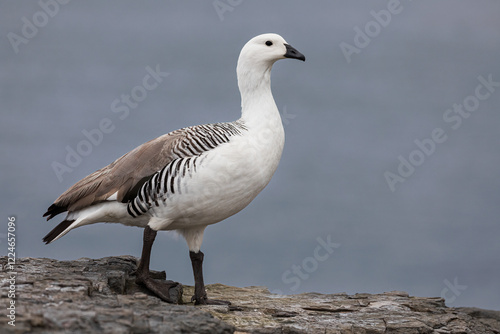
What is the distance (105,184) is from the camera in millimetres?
9516

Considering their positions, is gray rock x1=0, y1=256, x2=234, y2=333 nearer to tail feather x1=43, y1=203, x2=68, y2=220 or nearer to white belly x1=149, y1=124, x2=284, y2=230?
tail feather x1=43, y1=203, x2=68, y2=220

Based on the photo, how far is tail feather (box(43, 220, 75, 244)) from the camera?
9789 millimetres

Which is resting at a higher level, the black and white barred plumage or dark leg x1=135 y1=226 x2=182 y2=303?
the black and white barred plumage

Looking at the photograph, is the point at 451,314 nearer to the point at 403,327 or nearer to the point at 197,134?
the point at 403,327

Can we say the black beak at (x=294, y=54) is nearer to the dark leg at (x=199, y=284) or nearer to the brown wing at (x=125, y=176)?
the brown wing at (x=125, y=176)

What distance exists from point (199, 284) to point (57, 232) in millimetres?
2307

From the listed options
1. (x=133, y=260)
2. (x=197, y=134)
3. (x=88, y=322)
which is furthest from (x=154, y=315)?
(x=133, y=260)

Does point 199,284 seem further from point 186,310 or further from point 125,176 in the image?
point 186,310

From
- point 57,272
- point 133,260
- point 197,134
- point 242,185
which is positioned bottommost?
point 57,272

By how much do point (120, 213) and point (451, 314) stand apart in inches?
227

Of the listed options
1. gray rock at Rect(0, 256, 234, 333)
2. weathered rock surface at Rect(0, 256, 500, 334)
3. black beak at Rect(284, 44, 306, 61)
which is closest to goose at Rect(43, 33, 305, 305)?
black beak at Rect(284, 44, 306, 61)

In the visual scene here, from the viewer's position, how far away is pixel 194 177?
905 cm

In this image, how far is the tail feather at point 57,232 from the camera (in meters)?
9.79

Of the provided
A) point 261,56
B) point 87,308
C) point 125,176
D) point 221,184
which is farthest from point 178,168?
point 87,308
